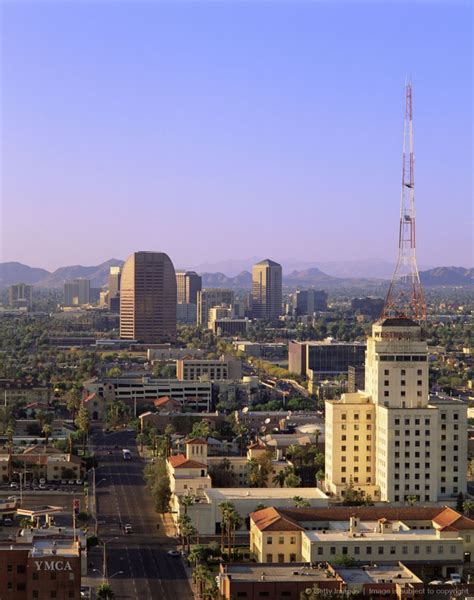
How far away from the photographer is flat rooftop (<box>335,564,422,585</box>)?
47.7 meters

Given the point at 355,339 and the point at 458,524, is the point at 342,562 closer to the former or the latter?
the point at 458,524

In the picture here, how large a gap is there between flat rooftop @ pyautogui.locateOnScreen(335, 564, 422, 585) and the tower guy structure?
1669 centimetres

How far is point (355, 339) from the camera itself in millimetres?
194125

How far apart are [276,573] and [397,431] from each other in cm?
2023

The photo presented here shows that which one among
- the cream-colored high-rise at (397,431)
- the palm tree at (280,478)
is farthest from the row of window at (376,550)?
the palm tree at (280,478)

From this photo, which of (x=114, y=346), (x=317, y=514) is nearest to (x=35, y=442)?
(x=317, y=514)

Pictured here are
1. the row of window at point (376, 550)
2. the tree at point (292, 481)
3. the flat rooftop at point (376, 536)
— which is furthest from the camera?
the tree at point (292, 481)

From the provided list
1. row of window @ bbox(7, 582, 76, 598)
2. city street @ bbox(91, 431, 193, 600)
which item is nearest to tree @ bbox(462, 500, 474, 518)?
city street @ bbox(91, 431, 193, 600)

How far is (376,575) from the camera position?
48.6 metres

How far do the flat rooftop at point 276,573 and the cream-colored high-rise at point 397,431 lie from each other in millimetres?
17860

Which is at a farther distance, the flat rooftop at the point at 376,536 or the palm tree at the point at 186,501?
the palm tree at the point at 186,501

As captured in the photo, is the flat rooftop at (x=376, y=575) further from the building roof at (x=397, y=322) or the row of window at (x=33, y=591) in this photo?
the building roof at (x=397, y=322)

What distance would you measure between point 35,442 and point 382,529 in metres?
41.5

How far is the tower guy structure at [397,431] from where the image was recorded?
67.1 metres
